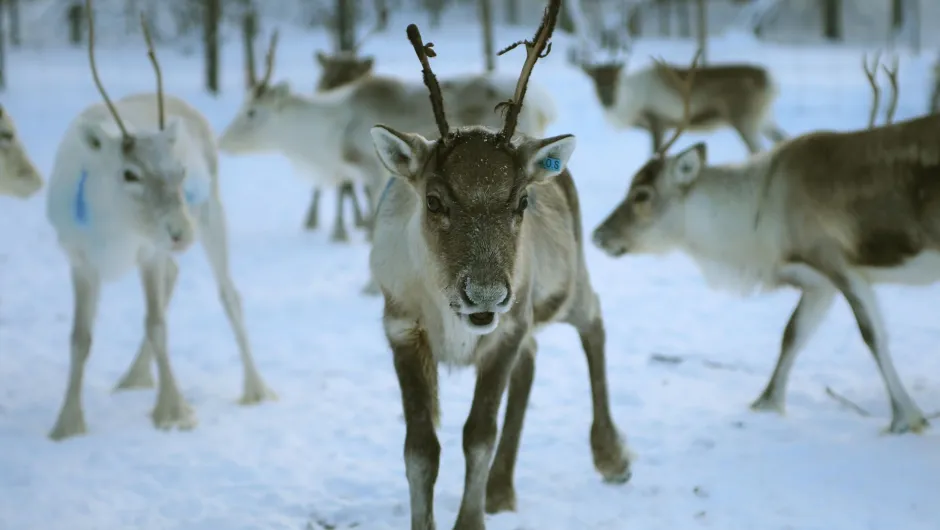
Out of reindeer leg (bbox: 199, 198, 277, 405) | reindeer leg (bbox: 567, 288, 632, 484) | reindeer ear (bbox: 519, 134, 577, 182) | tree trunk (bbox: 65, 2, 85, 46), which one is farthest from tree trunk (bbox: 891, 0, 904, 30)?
reindeer ear (bbox: 519, 134, 577, 182)

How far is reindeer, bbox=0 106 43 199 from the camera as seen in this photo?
5.53m

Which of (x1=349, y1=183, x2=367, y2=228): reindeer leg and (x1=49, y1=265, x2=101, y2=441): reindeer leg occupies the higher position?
(x1=49, y1=265, x2=101, y2=441): reindeer leg

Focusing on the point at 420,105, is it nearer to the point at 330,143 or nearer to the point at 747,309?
the point at 330,143

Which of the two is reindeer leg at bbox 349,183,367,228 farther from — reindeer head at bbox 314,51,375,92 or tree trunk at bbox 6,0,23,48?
tree trunk at bbox 6,0,23,48

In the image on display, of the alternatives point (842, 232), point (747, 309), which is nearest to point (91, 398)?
point (842, 232)

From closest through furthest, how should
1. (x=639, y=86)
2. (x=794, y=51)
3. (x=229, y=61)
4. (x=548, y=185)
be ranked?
(x=548, y=185) < (x=639, y=86) < (x=794, y=51) < (x=229, y=61)

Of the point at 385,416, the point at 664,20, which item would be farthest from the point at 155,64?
the point at 664,20

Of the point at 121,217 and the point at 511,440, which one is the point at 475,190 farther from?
the point at 121,217

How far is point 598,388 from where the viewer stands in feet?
13.3

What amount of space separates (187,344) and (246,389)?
1.29m

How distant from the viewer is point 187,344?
6246 mm

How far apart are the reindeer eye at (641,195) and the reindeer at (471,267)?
1650 mm

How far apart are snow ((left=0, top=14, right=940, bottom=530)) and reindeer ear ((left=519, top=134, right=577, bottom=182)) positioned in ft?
4.32

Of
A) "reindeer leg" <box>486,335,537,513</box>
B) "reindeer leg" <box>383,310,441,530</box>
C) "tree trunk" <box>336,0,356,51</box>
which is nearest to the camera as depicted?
"reindeer leg" <box>383,310,441,530</box>
